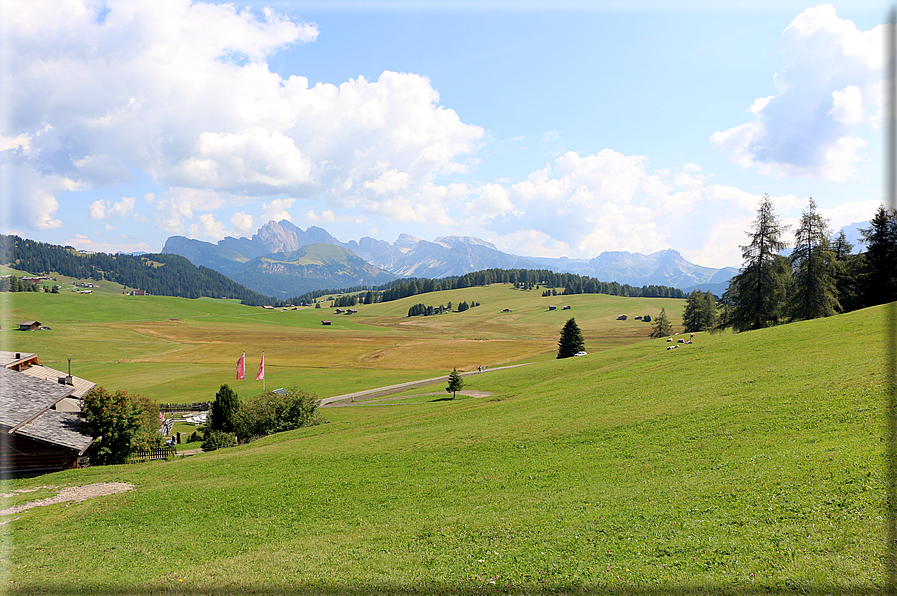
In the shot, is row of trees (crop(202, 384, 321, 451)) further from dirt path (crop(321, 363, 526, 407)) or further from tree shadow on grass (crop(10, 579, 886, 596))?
tree shadow on grass (crop(10, 579, 886, 596))

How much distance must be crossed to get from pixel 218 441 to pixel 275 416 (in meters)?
5.38

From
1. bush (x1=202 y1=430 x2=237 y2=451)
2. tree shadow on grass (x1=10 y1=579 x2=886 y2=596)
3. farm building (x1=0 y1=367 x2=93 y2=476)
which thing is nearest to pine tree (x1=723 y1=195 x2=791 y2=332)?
tree shadow on grass (x1=10 y1=579 x2=886 y2=596)

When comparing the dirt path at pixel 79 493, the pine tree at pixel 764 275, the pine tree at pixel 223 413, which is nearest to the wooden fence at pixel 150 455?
the pine tree at pixel 223 413

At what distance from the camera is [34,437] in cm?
2644

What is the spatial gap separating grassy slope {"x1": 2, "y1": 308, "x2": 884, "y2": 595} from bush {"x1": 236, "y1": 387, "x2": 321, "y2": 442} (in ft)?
43.8

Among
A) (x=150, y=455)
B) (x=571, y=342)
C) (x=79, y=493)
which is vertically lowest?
(x=150, y=455)

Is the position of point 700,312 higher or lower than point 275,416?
higher

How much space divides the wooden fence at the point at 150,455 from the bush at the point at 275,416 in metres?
6.35

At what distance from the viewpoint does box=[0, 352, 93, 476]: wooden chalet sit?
1035 inches

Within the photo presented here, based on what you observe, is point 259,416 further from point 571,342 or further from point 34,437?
point 571,342

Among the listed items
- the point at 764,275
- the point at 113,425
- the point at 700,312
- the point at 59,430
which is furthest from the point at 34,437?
the point at 700,312

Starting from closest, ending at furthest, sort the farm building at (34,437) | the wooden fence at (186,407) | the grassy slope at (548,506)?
the grassy slope at (548,506) → the farm building at (34,437) → the wooden fence at (186,407)

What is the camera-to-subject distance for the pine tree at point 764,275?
4988 centimetres

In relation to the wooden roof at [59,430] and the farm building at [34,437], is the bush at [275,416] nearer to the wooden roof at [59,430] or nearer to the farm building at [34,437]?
the wooden roof at [59,430]
